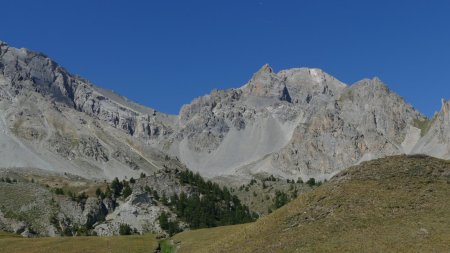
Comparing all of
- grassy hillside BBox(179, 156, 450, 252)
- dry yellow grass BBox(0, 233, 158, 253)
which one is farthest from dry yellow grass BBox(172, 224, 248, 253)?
dry yellow grass BBox(0, 233, 158, 253)

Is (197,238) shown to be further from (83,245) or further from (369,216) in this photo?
(369,216)

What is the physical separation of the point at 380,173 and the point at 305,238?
59.4 ft

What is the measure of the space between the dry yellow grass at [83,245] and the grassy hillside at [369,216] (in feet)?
34.3

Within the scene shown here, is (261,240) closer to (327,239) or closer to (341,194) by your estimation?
(327,239)

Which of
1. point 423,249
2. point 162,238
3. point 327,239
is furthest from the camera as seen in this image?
point 162,238

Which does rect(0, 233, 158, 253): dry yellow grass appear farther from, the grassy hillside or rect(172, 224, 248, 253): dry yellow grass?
the grassy hillside

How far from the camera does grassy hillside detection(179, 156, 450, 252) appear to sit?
4928 cm

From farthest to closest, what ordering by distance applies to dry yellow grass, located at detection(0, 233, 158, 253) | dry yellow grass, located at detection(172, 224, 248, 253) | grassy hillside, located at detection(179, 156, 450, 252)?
dry yellow grass, located at detection(172, 224, 248, 253)
dry yellow grass, located at detection(0, 233, 158, 253)
grassy hillside, located at detection(179, 156, 450, 252)

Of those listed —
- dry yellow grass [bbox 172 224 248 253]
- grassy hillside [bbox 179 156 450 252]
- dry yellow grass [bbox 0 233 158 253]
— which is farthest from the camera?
dry yellow grass [bbox 172 224 248 253]

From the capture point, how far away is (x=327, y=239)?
51.9m

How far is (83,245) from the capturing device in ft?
250

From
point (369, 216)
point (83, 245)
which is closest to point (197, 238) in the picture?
point (83, 245)

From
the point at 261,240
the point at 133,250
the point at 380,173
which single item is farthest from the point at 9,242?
the point at 380,173

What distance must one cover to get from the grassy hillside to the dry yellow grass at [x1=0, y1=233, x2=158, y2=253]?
10451 mm
